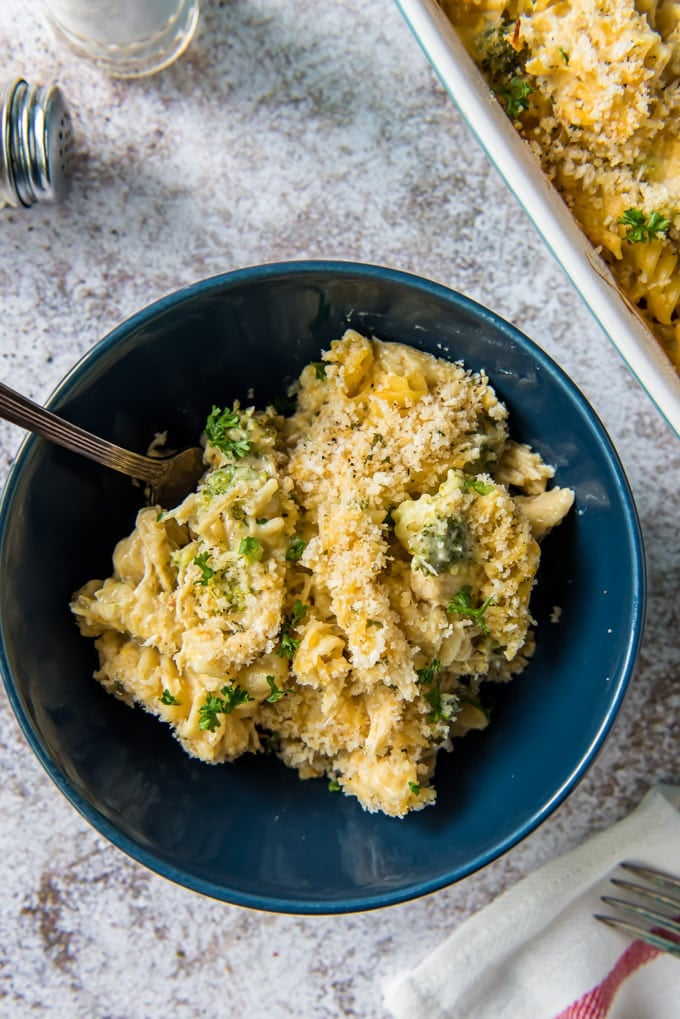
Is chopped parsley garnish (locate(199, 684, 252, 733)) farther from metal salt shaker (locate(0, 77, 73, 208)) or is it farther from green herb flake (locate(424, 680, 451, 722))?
metal salt shaker (locate(0, 77, 73, 208))

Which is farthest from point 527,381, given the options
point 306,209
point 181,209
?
point 181,209

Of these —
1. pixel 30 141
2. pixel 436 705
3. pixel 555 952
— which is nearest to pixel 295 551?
pixel 436 705

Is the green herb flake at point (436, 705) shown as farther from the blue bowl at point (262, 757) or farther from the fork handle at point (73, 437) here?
the fork handle at point (73, 437)

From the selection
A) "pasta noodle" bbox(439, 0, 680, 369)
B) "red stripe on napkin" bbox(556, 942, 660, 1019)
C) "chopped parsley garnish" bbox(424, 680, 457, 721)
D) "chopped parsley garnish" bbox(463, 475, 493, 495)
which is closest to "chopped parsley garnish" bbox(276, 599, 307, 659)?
"chopped parsley garnish" bbox(424, 680, 457, 721)

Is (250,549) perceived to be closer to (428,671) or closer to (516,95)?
(428,671)

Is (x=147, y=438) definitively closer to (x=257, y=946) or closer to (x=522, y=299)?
(x=522, y=299)

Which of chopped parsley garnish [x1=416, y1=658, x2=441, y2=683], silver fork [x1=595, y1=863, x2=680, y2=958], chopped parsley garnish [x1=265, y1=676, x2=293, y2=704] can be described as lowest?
silver fork [x1=595, y1=863, x2=680, y2=958]
